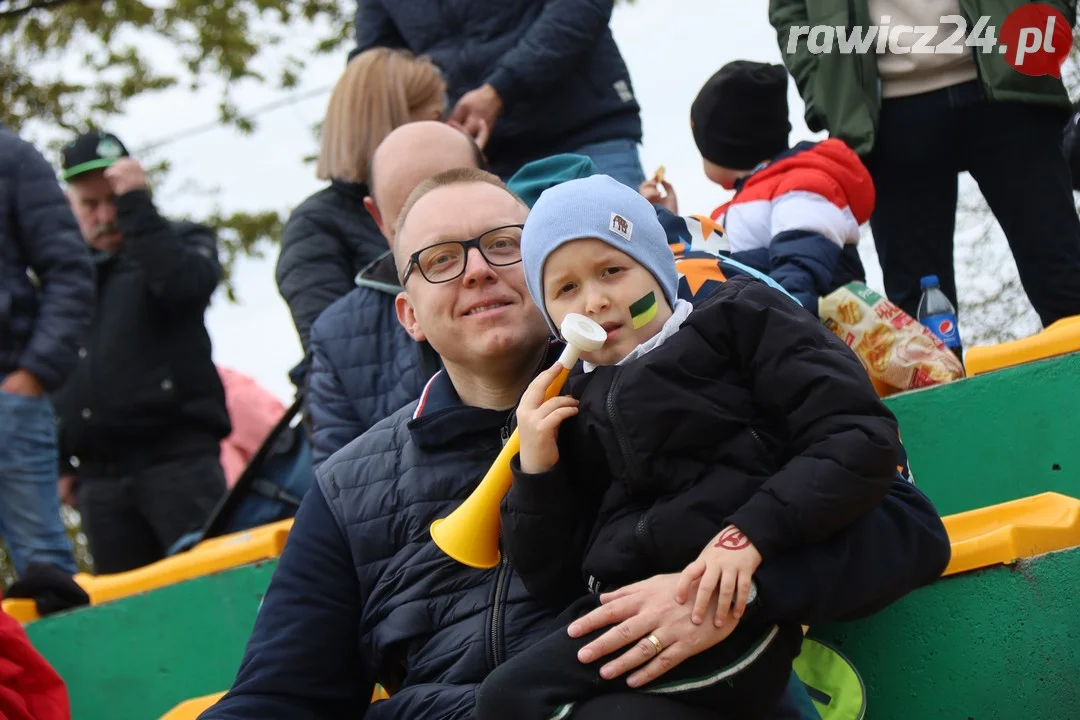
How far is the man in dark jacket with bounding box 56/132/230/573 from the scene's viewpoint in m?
4.94

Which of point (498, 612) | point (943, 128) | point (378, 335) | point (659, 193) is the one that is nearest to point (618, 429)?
point (498, 612)

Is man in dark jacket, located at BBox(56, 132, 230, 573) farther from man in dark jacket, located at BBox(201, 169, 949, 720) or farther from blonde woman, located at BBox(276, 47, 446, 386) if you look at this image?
man in dark jacket, located at BBox(201, 169, 949, 720)

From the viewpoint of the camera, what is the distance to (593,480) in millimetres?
2242

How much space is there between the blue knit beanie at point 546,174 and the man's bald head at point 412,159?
0.84 ft

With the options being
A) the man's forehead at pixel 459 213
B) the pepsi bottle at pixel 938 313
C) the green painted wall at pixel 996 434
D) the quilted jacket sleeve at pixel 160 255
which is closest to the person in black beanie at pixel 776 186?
the pepsi bottle at pixel 938 313

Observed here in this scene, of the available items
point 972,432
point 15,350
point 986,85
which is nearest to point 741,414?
point 972,432

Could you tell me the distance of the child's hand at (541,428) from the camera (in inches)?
84.6

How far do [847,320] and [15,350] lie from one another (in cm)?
283

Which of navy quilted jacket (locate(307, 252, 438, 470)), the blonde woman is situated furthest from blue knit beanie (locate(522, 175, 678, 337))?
the blonde woman

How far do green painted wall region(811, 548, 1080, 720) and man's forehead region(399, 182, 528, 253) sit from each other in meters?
1.05

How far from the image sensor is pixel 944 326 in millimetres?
4086

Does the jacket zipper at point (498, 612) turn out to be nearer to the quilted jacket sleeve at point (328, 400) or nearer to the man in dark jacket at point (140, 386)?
the quilted jacket sleeve at point (328, 400)

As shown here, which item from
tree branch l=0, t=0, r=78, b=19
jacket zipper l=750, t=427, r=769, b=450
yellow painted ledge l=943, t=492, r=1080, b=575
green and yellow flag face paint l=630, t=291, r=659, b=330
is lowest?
yellow painted ledge l=943, t=492, r=1080, b=575

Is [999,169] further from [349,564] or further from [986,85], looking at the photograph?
[349,564]
